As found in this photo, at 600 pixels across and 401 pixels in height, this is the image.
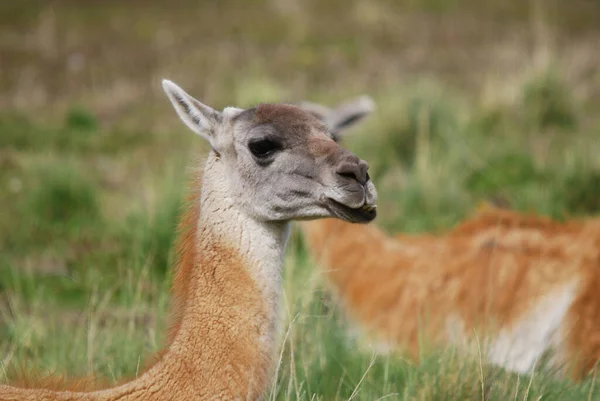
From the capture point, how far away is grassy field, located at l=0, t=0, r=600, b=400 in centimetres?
439

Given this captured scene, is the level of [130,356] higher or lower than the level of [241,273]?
lower

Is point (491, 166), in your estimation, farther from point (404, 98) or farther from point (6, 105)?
point (6, 105)

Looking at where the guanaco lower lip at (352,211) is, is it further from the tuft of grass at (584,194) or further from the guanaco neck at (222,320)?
the tuft of grass at (584,194)

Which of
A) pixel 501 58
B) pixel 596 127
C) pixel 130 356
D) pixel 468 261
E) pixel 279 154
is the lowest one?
pixel 130 356

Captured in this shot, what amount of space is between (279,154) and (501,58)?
12798mm

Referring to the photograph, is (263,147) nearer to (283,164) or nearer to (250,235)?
(283,164)

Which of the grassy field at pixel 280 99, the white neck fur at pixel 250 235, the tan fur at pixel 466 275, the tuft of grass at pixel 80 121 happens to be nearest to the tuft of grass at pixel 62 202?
the grassy field at pixel 280 99

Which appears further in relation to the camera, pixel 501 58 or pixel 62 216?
pixel 501 58

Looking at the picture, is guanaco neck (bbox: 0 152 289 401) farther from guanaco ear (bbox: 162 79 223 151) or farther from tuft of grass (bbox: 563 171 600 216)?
tuft of grass (bbox: 563 171 600 216)

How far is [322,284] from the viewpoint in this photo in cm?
541

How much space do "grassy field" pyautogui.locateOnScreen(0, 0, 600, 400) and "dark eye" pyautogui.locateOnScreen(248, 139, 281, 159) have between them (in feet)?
2.05

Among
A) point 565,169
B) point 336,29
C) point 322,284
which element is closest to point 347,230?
point 322,284

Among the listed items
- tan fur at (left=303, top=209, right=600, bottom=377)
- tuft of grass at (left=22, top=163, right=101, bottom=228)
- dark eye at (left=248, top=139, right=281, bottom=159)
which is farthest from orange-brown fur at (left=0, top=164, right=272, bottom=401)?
tuft of grass at (left=22, top=163, right=101, bottom=228)

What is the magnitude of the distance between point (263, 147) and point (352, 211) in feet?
1.42
